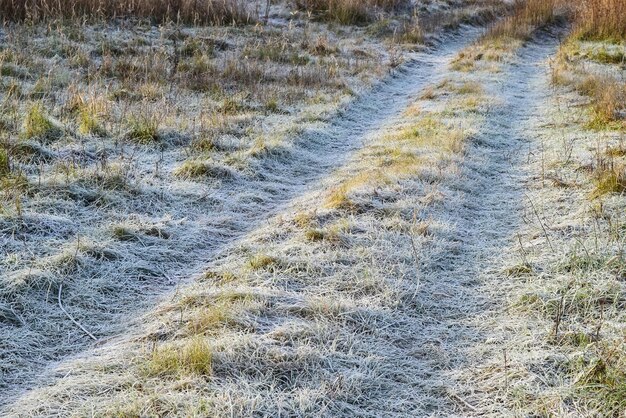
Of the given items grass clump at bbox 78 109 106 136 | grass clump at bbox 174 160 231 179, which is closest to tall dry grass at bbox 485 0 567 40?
grass clump at bbox 174 160 231 179

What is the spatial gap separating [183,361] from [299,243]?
1605mm

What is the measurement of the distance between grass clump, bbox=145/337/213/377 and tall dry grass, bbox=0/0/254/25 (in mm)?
8731

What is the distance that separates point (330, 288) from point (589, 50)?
11.0m

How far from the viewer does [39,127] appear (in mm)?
6160

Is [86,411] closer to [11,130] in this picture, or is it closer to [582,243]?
[582,243]

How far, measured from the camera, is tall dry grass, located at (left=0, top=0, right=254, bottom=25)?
11.4 meters

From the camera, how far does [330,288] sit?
3.91 meters

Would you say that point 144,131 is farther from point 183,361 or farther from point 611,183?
point 611,183

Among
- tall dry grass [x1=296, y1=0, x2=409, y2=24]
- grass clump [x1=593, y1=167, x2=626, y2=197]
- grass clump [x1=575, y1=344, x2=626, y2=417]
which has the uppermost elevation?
tall dry grass [x1=296, y1=0, x2=409, y2=24]

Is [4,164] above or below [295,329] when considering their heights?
above

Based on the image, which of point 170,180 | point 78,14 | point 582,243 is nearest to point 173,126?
point 170,180

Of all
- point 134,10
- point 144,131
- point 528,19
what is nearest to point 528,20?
point 528,19

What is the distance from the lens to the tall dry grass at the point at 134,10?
1142 centimetres

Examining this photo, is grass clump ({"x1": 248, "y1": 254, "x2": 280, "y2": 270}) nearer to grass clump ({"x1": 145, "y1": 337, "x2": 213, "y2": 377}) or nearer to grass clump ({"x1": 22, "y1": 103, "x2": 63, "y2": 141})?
grass clump ({"x1": 145, "y1": 337, "x2": 213, "y2": 377})
